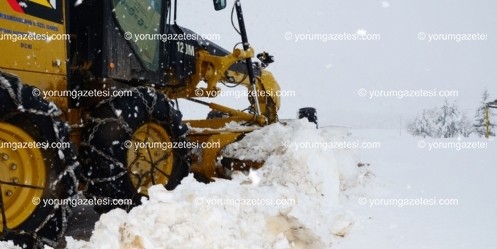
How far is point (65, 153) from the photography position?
10.0 ft

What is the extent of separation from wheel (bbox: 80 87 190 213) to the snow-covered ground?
2.39 feet

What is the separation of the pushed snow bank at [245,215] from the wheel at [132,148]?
0.72m

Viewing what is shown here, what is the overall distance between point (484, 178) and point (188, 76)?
4874mm

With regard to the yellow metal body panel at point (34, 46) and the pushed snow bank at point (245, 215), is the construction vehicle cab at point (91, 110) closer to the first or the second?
the yellow metal body panel at point (34, 46)

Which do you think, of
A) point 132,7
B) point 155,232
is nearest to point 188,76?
point 132,7

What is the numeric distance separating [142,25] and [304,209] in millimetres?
2673

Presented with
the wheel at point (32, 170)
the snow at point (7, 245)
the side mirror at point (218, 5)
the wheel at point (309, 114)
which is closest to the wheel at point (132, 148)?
the wheel at point (32, 170)

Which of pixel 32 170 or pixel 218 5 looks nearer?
pixel 32 170

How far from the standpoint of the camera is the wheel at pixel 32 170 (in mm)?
2820

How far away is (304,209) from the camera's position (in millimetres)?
3832

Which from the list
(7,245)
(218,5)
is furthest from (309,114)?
(7,245)

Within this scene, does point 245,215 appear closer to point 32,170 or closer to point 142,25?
point 32,170

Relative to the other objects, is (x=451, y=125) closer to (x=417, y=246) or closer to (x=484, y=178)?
(x=484, y=178)

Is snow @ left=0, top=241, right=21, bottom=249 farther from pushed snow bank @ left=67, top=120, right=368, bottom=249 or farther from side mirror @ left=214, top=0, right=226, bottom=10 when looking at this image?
side mirror @ left=214, top=0, right=226, bottom=10
